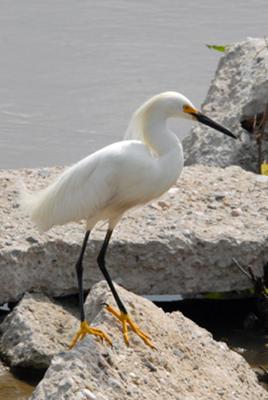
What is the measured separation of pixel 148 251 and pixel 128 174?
1.02 meters

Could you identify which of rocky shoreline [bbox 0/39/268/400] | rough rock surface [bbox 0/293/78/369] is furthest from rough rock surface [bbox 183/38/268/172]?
rough rock surface [bbox 0/293/78/369]

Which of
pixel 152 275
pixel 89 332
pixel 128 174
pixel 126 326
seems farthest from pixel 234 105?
pixel 89 332

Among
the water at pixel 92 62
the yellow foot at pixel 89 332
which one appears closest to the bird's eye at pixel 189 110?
the yellow foot at pixel 89 332

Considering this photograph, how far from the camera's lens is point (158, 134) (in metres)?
5.37

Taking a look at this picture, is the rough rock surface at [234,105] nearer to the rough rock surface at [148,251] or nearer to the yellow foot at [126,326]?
the rough rock surface at [148,251]

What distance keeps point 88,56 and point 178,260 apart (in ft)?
14.1

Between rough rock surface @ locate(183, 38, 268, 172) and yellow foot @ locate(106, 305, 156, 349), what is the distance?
2561 millimetres

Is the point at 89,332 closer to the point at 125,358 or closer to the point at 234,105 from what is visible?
the point at 125,358

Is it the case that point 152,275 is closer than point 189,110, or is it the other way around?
point 189,110

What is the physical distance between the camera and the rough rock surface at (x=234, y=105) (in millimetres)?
7766

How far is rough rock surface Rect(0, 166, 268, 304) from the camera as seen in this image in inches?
245

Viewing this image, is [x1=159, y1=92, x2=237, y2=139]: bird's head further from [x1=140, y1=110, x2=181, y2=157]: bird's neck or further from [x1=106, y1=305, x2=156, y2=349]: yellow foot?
[x1=106, y1=305, x2=156, y2=349]: yellow foot

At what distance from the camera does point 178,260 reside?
6.36m

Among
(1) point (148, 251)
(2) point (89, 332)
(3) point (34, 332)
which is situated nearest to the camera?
(2) point (89, 332)
